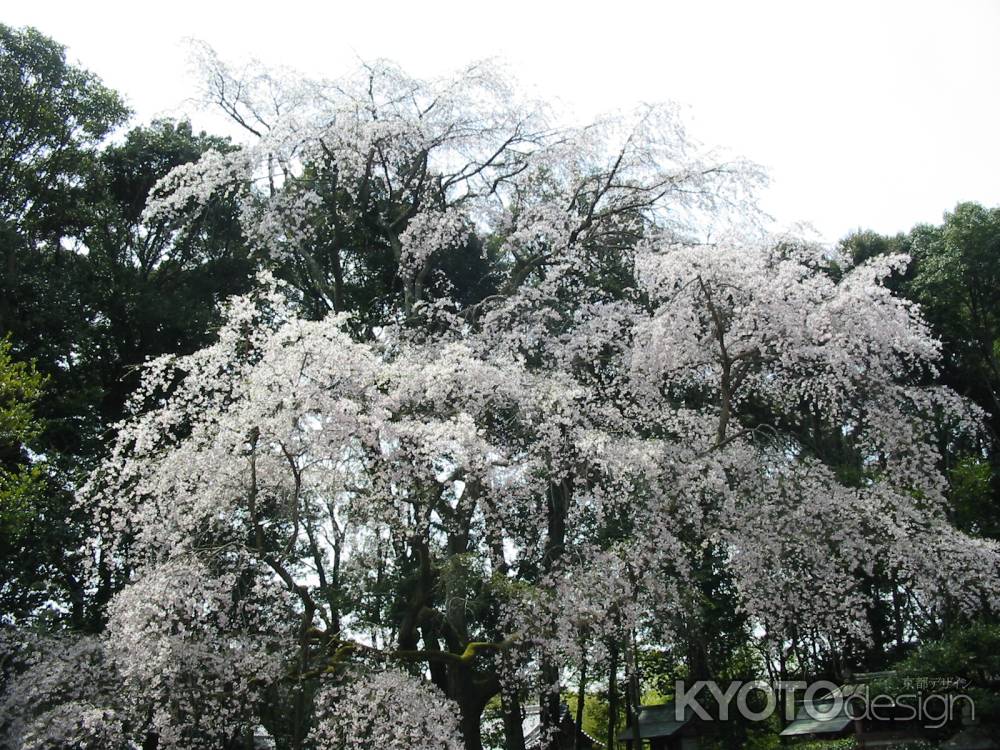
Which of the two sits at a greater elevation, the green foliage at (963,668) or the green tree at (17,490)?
the green tree at (17,490)

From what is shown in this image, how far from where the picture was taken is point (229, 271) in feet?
65.5

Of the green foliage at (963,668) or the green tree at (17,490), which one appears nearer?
the green foliage at (963,668)

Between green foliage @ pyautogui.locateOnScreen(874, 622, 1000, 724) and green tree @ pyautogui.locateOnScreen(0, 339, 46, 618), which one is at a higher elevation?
green tree @ pyautogui.locateOnScreen(0, 339, 46, 618)

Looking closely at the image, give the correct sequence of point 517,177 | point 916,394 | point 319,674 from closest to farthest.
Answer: point 319,674
point 916,394
point 517,177

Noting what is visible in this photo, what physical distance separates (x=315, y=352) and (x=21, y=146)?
11.8 meters

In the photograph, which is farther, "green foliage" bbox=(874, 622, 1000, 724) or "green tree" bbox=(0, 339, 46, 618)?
"green tree" bbox=(0, 339, 46, 618)

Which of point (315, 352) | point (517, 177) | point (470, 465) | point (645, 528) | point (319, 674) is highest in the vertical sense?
point (517, 177)

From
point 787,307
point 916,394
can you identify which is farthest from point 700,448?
point 916,394

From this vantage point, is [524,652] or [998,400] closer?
[524,652]

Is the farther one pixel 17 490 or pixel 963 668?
pixel 17 490

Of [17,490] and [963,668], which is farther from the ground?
[17,490]

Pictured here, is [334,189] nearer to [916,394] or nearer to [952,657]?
[916,394]

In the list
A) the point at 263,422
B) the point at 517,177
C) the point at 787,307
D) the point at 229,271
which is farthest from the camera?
the point at 229,271

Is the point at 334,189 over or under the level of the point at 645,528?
over
